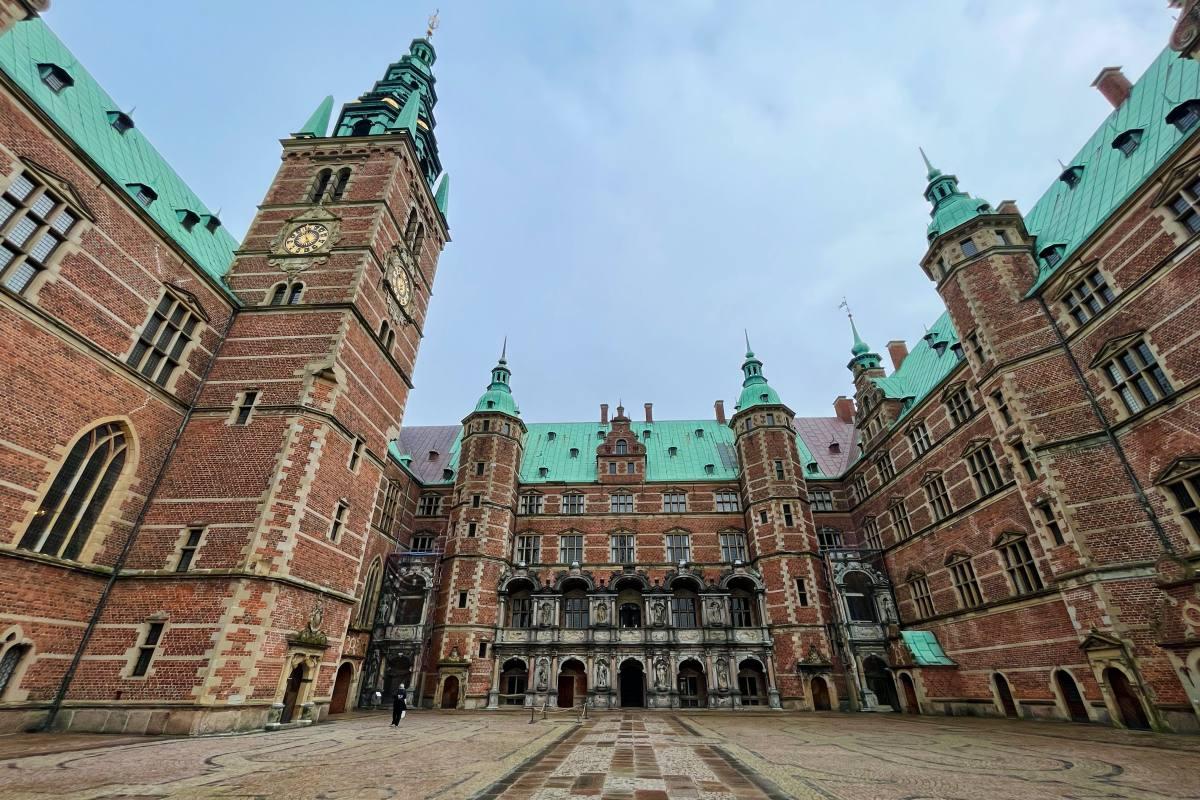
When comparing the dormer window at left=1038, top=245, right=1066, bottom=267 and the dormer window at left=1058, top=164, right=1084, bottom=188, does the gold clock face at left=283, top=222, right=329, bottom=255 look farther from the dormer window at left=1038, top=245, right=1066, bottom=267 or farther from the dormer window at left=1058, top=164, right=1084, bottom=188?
the dormer window at left=1058, top=164, right=1084, bottom=188

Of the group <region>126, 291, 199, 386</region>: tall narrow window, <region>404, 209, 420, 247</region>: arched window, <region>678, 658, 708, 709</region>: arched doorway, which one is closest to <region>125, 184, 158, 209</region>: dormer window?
<region>126, 291, 199, 386</region>: tall narrow window

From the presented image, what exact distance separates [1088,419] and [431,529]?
3000cm

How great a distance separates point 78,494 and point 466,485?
17323mm

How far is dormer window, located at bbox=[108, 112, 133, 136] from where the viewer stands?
57.4ft

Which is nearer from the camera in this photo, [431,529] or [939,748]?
[939,748]

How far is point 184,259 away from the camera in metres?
16.5

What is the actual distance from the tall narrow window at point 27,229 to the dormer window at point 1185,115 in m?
28.8

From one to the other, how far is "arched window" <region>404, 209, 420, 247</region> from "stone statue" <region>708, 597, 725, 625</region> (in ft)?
76.3

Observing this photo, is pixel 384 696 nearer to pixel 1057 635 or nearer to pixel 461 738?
pixel 461 738

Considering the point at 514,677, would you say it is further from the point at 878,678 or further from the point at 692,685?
the point at 878,678

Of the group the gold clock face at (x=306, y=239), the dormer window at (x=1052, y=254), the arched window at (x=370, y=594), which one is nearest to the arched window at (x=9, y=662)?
the arched window at (x=370, y=594)

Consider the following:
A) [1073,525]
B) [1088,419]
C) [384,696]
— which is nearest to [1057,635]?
[1073,525]

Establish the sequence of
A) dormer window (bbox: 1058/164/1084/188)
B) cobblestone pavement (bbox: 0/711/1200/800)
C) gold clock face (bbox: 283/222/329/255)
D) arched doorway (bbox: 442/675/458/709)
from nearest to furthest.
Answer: cobblestone pavement (bbox: 0/711/1200/800) → dormer window (bbox: 1058/164/1084/188) → gold clock face (bbox: 283/222/329/255) → arched doorway (bbox: 442/675/458/709)

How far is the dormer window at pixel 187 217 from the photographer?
18375 millimetres
